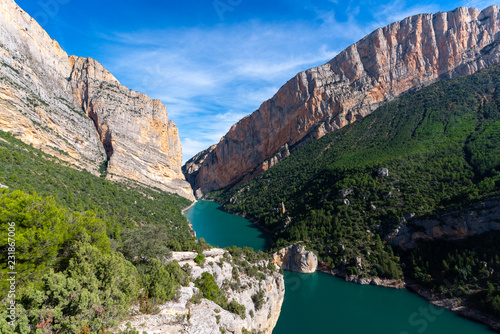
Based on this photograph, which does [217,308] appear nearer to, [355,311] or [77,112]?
[355,311]

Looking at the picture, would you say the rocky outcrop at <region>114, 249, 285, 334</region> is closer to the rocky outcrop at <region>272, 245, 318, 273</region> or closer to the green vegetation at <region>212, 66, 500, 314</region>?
the rocky outcrop at <region>272, 245, 318, 273</region>

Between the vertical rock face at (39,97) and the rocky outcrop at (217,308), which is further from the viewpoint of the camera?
the vertical rock face at (39,97)

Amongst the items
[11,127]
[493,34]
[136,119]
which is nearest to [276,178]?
[136,119]

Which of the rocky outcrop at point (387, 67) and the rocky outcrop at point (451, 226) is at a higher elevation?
the rocky outcrop at point (387, 67)

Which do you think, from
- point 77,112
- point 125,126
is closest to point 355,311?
point 125,126

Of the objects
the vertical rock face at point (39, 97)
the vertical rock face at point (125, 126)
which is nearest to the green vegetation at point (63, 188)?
the vertical rock face at point (39, 97)

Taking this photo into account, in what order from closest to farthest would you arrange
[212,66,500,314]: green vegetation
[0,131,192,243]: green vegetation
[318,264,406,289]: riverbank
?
[0,131,192,243]: green vegetation → [212,66,500,314]: green vegetation → [318,264,406,289]: riverbank

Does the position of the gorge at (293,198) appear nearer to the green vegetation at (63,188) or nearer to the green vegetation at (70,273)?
the green vegetation at (70,273)

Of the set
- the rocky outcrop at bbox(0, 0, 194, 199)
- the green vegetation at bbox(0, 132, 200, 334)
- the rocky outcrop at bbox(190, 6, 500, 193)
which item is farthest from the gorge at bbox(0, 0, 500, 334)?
the rocky outcrop at bbox(190, 6, 500, 193)

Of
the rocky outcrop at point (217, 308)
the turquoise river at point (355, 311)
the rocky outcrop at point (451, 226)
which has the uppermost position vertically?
the rocky outcrop at point (451, 226)
